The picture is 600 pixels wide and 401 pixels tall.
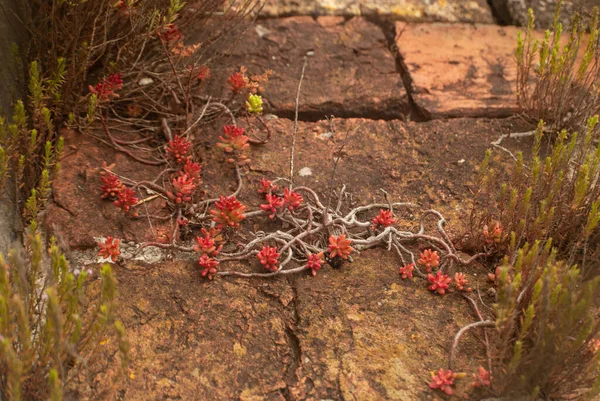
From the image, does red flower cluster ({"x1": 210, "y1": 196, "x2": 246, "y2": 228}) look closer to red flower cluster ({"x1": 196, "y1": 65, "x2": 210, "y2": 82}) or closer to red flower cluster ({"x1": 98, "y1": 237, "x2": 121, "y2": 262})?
red flower cluster ({"x1": 98, "y1": 237, "x2": 121, "y2": 262})

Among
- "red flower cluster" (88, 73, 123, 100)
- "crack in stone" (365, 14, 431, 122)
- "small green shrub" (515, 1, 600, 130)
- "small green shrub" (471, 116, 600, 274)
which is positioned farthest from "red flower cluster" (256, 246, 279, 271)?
"small green shrub" (515, 1, 600, 130)

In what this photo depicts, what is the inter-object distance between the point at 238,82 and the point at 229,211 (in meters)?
0.80

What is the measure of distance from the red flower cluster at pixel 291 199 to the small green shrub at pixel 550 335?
967mm

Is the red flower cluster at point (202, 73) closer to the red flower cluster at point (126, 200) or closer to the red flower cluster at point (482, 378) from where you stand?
the red flower cluster at point (126, 200)

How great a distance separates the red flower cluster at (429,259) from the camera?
2662 mm

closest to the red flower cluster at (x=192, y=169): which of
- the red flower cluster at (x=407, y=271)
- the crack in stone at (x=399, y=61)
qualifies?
the red flower cluster at (x=407, y=271)

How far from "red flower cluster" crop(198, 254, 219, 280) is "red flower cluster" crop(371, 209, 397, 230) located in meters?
0.72

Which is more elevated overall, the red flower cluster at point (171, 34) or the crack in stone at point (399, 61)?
the red flower cluster at point (171, 34)

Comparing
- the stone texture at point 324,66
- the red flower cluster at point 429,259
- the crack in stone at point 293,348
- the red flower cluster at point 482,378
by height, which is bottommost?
the crack in stone at point 293,348

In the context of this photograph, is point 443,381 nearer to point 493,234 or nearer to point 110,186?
point 493,234

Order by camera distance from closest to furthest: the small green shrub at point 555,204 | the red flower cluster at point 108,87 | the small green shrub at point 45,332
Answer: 1. the small green shrub at point 45,332
2. the small green shrub at point 555,204
3. the red flower cluster at point 108,87

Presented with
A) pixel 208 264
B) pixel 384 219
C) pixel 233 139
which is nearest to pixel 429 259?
pixel 384 219

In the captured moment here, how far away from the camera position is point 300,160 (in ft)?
10.5

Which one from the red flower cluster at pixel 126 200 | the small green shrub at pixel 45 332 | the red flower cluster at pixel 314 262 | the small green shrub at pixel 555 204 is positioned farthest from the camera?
the red flower cluster at pixel 126 200
